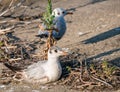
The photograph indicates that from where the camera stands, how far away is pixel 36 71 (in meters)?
6.55

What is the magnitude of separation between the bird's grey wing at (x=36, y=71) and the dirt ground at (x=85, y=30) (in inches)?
6.3

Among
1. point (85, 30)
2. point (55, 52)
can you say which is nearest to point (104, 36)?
point (85, 30)

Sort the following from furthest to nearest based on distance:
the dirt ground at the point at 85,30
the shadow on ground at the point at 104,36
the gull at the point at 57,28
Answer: the shadow on ground at the point at 104,36 < the gull at the point at 57,28 < the dirt ground at the point at 85,30

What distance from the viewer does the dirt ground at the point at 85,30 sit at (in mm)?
7508

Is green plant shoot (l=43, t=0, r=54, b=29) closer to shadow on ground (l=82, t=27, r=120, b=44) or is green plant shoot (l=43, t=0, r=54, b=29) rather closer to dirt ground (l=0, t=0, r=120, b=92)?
dirt ground (l=0, t=0, r=120, b=92)

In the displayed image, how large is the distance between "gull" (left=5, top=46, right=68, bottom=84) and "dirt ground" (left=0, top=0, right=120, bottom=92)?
0.37 ft

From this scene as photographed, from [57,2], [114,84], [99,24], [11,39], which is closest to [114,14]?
[99,24]

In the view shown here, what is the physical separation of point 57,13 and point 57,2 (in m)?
2.55

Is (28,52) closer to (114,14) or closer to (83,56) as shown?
(83,56)

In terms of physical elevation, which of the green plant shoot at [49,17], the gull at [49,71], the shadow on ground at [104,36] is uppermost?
the green plant shoot at [49,17]

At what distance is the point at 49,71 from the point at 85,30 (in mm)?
2744

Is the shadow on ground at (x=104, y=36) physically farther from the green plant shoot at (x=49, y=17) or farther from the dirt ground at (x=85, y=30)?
the green plant shoot at (x=49, y=17)

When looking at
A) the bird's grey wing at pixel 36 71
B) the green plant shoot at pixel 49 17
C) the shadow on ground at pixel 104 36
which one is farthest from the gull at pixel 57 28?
the bird's grey wing at pixel 36 71

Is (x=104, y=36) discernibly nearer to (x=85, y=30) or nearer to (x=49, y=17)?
(x=85, y=30)
